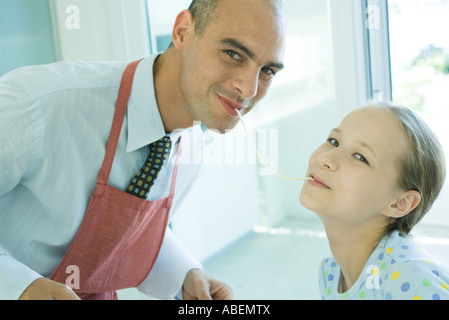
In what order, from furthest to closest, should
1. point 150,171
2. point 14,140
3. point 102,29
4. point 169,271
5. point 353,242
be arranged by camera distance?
point 102,29 → point 169,271 → point 150,171 → point 353,242 → point 14,140

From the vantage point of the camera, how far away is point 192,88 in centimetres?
119

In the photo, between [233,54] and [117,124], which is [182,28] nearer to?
[233,54]

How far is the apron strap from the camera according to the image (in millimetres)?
1142

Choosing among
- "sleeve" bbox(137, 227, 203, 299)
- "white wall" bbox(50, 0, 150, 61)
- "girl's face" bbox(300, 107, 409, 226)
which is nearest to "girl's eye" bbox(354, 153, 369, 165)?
"girl's face" bbox(300, 107, 409, 226)

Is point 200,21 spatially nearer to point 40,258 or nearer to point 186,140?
point 186,140

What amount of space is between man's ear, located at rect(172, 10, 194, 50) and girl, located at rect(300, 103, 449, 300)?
0.41 metres

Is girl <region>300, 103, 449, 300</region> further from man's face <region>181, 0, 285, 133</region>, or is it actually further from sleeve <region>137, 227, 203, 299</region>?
sleeve <region>137, 227, 203, 299</region>

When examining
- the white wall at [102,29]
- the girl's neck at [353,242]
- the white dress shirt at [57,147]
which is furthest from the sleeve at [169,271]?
the white wall at [102,29]

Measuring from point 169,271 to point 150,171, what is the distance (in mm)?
289

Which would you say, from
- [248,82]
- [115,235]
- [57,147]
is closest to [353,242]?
[248,82]

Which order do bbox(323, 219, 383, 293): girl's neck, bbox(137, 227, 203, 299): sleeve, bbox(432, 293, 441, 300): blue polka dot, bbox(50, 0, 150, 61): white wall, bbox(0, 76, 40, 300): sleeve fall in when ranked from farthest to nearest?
bbox(50, 0, 150, 61): white wall < bbox(137, 227, 203, 299): sleeve < bbox(323, 219, 383, 293): girl's neck < bbox(0, 76, 40, 300): sleeve < bbox(432, 293, 441, 300): blue polka dot

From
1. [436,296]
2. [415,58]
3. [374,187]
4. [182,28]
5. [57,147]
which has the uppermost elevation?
[182,28]

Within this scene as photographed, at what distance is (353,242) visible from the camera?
1.10 m

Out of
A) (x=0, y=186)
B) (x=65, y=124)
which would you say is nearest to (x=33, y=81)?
(x=65, y=124)
